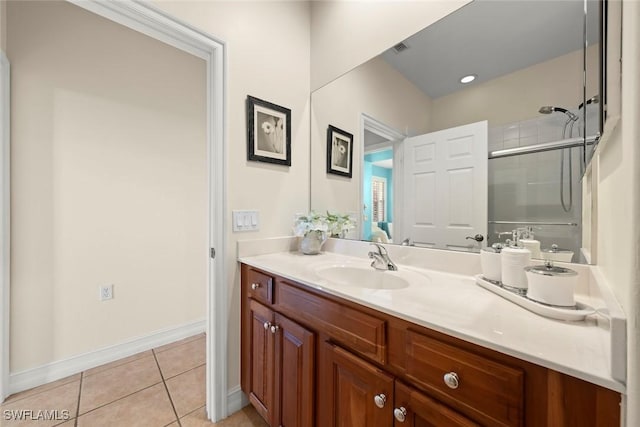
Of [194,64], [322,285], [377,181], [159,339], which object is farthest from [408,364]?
[194,64]

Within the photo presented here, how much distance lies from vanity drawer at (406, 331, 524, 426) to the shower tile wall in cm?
62

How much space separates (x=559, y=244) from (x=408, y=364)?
2.32 ft

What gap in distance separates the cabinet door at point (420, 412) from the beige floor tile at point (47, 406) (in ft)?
5.91

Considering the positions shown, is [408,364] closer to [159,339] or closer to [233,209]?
[233,209]

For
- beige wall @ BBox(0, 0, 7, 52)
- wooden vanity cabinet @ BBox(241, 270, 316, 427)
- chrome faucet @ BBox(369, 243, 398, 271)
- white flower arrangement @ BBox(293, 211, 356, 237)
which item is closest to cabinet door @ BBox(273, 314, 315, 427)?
wooden vanity cabinet @ BBox(241, 270, 316, 427)

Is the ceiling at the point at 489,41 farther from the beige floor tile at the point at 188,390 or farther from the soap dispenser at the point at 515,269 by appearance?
the beige floor tile at the point at 188,390

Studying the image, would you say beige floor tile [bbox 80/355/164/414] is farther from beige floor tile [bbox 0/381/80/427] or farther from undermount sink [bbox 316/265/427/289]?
undermount sink [bbox 316/265/427/289]

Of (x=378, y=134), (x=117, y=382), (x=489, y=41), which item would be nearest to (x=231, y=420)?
(x=117, y=382)

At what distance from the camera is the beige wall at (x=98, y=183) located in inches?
63.3

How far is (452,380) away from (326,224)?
109 centimetres

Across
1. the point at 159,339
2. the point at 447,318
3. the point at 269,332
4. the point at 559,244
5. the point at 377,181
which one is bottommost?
the point at 159,339

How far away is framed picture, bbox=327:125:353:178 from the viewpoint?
169 cm

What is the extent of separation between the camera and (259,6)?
1.55 m

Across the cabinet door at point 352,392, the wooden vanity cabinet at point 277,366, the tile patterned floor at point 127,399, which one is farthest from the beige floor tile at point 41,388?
the cabinet door at point 352,392
